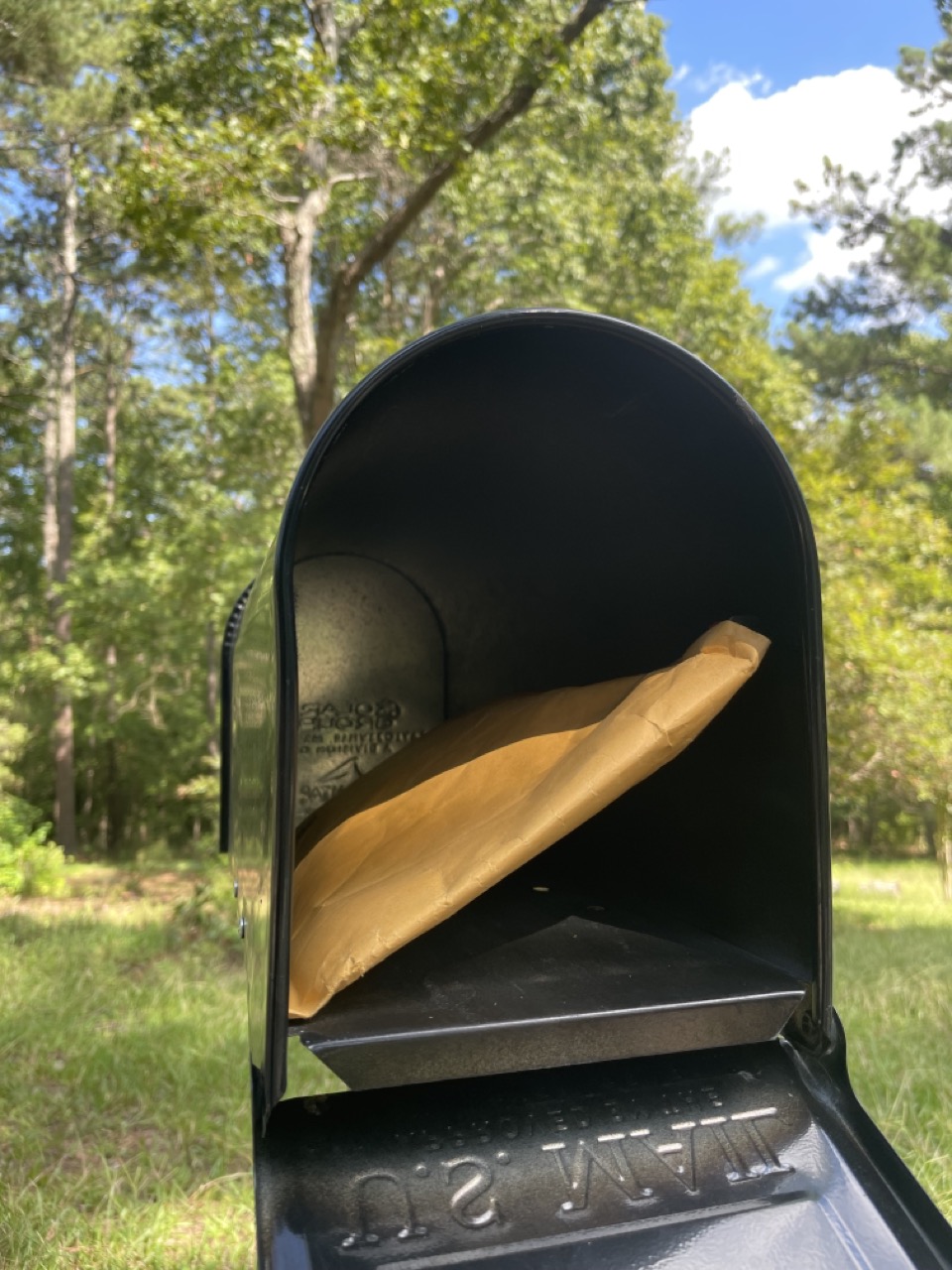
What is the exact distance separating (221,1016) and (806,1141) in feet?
12.4

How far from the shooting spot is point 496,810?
4.98ft

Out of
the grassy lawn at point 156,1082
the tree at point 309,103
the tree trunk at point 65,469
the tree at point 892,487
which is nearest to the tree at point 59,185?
the tree trunk at point 65,469

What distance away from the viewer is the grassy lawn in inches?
99.7

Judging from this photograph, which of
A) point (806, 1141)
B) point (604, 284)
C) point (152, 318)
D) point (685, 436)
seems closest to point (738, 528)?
point (685, 436)

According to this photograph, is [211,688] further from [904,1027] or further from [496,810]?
[496,810]

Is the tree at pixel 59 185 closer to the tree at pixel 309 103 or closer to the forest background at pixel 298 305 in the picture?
the forest background at pixel 298 305

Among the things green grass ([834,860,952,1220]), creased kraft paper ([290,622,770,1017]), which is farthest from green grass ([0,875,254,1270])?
green grass ([834,860,952,1220])

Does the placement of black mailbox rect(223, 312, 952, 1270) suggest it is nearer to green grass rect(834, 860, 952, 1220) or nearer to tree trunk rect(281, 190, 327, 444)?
green grass rect(834, 860, 952, 1220)

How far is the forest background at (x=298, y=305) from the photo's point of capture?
5594 millimetres

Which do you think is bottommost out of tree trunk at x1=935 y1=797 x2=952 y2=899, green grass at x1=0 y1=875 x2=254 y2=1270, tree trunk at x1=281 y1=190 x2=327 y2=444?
tree trunk at x1=935 y1=797 x2=952 y2=899

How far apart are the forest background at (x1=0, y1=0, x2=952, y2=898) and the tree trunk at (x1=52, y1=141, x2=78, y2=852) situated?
6cm

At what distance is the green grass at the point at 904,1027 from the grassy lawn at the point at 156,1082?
0.4 inches

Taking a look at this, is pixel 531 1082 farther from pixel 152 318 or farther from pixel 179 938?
pixel 152 318

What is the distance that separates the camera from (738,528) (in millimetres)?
1405
